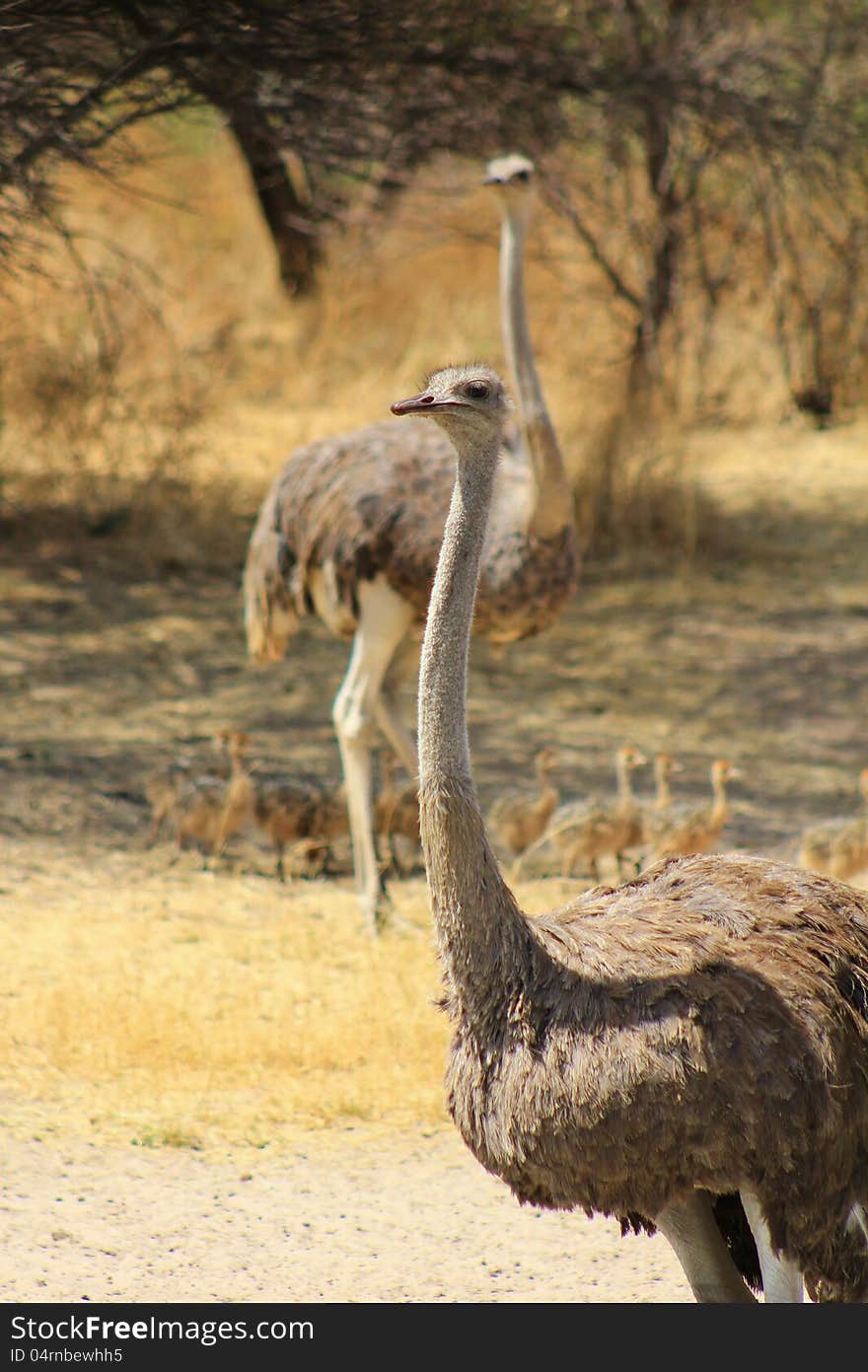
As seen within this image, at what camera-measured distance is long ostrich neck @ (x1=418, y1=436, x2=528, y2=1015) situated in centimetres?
335

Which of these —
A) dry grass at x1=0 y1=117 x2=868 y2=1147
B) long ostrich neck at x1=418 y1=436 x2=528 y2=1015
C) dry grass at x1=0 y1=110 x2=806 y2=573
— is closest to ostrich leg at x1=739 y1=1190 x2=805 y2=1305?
long ostrich neck at x1=418 y1=436 x2=528 y2=1015

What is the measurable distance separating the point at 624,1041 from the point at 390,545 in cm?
296

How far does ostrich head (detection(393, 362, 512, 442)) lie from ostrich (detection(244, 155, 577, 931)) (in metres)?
2.34

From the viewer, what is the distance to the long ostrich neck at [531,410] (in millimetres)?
5840

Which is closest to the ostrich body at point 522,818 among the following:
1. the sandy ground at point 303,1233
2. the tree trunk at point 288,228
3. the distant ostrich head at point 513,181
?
the sandy ground at point 303,1233

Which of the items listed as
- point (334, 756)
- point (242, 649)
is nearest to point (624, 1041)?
point (334, 756)

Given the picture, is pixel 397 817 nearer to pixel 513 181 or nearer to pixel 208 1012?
pixel 208 1012

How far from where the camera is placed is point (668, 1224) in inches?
140

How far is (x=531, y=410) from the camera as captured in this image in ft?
19.4

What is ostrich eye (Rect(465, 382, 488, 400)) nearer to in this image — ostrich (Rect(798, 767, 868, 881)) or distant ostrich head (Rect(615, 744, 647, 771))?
ostrich (Rect(798, 767, 868, 881))

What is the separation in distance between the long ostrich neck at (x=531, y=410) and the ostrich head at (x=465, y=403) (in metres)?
2.35

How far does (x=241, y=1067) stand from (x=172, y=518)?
578 cm
